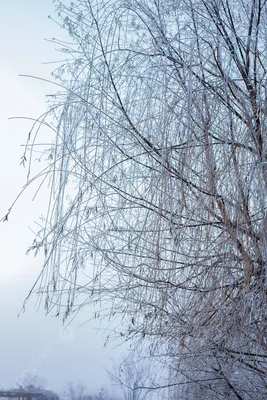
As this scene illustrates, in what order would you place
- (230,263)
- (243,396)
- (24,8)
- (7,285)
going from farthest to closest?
(7,285) → (24,8) → (243,396) → (230,263)

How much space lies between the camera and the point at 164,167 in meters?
0.98

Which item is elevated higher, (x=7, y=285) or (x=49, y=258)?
(x=7, y=285)

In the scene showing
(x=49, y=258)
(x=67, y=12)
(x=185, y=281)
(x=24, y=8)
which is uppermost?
(x=24, y=8)

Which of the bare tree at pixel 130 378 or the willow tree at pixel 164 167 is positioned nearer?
the willow tree at pixel 164 167

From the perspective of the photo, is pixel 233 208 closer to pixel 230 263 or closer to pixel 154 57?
pixel 230 263

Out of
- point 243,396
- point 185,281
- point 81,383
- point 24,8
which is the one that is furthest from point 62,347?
point 185,281

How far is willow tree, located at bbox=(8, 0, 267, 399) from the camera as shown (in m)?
1.07

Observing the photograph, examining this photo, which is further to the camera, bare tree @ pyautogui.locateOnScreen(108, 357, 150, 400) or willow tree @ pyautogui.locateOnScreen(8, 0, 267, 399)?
bare tree @ pyautogui.locateOnScreen(108, 357, 150, 400)

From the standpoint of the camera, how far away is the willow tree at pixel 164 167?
107cm

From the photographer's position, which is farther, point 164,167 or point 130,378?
point 130,378

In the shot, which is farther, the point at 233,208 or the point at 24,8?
the point at 24,8

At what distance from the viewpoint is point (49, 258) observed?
1.04m

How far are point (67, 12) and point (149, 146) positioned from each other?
0.46 m

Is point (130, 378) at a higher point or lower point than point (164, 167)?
higher
